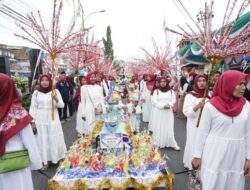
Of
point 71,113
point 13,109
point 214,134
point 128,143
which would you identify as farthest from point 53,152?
point 71,113

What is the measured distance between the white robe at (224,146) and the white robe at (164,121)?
3.35 m

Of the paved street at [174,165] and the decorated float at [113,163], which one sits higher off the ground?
the decorated float at [113,163]

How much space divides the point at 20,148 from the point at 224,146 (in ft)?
6.94

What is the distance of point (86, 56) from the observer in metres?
7.75

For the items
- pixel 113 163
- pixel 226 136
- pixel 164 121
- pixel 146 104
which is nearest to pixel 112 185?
pixel 113 163

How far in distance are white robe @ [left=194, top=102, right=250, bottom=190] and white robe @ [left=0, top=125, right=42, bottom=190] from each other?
1.75 metres

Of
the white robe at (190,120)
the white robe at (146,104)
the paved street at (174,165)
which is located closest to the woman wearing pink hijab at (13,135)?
the paved street at (174,165)

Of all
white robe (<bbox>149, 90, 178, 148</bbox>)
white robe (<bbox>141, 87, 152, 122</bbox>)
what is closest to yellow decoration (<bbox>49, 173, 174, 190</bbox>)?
white robe (<bbox>149, 90, 178, 148</bbox>)

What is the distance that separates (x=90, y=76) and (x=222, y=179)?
15.9 ft

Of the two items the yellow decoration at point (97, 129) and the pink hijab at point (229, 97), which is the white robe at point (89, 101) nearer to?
the yellow decoration at point (97, 129)

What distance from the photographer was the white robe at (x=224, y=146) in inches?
106

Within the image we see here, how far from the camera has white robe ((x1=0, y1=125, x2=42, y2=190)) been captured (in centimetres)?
266

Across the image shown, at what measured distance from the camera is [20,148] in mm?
2693

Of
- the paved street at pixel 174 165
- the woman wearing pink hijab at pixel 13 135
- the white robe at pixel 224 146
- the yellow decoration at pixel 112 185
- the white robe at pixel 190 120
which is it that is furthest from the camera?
the white robe at pixel 190 120
